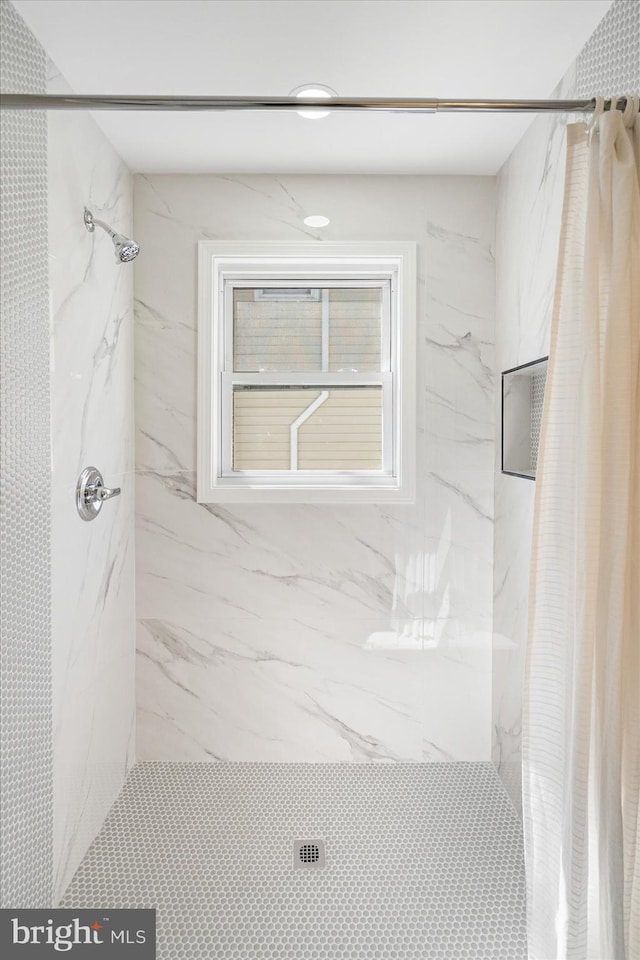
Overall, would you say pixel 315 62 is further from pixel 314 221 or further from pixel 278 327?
pixel 278 327

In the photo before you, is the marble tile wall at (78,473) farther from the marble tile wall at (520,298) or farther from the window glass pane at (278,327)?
the marble tile wall at (520,298)

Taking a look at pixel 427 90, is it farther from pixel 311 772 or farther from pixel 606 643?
pixel 311 772

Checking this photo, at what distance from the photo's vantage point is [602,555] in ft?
3.75

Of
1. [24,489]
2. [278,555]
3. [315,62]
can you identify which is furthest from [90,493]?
[315,62]

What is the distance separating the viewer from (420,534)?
2314mm

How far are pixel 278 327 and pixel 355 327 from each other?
1.00ft

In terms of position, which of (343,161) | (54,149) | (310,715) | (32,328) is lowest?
(310,715)

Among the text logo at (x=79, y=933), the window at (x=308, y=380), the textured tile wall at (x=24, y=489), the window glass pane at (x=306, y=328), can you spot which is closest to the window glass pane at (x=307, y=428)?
the window at (x=308, y=380)

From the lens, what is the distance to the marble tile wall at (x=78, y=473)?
1.64 metres

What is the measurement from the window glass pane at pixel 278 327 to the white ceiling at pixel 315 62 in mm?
489

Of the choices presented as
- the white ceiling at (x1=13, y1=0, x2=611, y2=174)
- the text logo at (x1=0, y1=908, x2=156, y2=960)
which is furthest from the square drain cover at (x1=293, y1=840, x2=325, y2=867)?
the white ceiling at (x1=13, y1=0, x2=611, y2=174)

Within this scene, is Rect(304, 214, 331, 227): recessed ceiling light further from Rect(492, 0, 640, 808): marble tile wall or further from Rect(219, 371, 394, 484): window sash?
Rect(492, 0, 640, 808): marble tile wall

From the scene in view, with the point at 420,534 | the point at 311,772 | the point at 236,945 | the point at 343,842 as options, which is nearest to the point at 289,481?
the point at 420,534

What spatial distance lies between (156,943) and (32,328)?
4.95 ft
